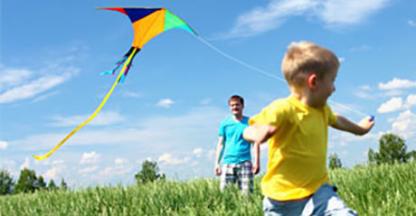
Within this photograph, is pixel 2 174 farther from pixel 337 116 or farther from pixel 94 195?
pixel 337 116

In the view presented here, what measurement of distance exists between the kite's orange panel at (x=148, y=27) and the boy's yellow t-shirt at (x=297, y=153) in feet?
11.0

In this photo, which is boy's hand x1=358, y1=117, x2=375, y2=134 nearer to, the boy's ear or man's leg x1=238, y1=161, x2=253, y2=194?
the boy's ear

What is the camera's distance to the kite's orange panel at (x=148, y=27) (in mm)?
6328

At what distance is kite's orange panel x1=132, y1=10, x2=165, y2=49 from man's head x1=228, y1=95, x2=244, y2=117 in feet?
4.74

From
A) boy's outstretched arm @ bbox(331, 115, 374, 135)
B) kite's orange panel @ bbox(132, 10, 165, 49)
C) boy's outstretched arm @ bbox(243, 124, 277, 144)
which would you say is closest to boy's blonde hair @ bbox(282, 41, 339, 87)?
boy's outstretched arm @ bbox(243, 124, 277, 144)

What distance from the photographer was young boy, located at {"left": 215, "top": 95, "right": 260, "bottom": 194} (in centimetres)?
712

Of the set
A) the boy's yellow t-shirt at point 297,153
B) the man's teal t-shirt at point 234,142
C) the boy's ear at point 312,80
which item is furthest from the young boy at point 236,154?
the boy's ear at point 312,80

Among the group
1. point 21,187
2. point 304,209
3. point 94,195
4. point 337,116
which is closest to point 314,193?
point 304,209

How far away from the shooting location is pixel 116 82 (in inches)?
232

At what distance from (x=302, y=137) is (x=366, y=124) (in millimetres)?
655

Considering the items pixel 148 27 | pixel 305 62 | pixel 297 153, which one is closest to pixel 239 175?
pixel 148 27

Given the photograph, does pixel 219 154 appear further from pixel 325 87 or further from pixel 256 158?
pixel 325 87

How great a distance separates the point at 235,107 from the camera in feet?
23.7

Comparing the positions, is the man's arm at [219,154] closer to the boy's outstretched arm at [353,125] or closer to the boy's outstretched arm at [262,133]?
the boy's outstretched arm at [353,125]
